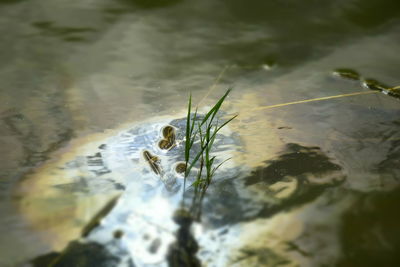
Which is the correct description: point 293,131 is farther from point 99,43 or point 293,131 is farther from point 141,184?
point 99,43

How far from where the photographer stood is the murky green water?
1.10 m

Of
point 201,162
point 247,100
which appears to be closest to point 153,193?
point 201,162

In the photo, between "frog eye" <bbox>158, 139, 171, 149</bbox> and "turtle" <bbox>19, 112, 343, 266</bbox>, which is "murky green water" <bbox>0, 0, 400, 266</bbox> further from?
"frog eye" <bbox>158, 139, 171, 149</bbox>

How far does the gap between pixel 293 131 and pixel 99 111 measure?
68 centimetres

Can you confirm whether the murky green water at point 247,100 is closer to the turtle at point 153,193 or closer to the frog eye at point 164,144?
the turtle at point 153,193

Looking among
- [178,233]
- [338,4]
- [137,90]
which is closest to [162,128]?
[137,90]

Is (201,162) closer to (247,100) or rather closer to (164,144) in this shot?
(164,144)

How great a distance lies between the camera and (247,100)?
1.50 meters

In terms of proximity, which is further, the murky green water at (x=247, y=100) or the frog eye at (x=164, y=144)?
the frog eye at (x=164, y=144)

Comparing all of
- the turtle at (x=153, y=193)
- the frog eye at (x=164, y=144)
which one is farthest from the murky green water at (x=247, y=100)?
the frog eye at (x=164, y=144)

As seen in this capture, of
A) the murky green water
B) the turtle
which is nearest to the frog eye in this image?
the turtle

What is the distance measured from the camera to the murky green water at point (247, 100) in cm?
110

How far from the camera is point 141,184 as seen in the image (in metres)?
1.20

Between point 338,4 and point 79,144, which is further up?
point 338,4
